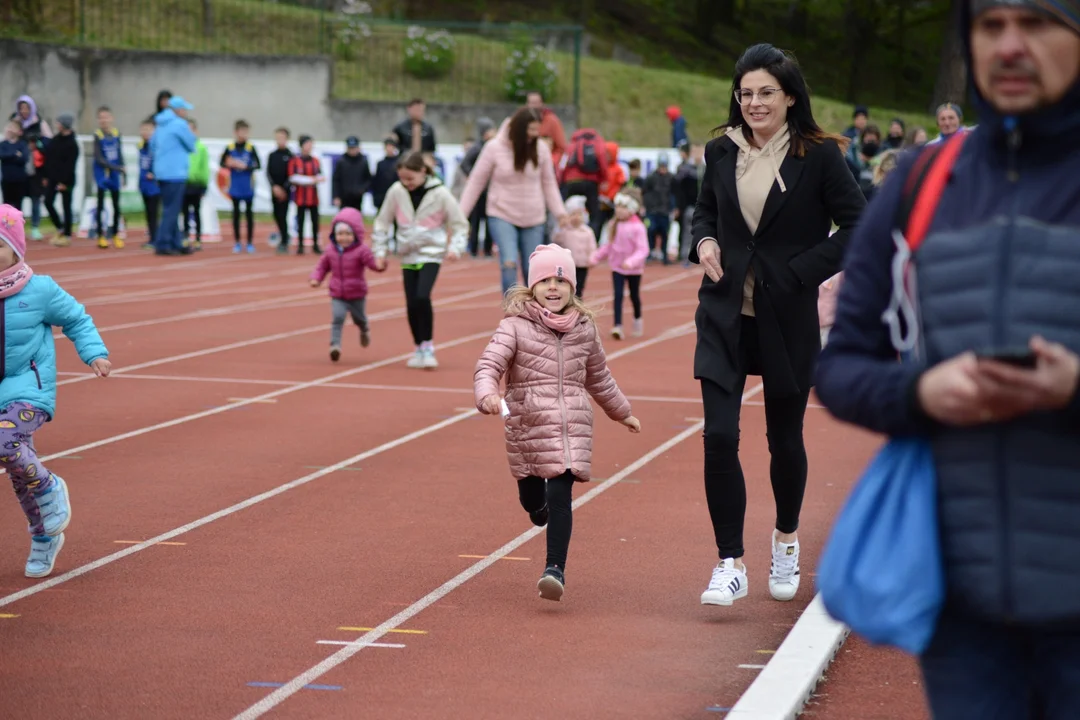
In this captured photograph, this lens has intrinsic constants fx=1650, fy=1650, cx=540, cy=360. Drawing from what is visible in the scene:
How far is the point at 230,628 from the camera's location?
6152mm

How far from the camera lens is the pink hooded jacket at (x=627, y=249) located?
1653 centimetres

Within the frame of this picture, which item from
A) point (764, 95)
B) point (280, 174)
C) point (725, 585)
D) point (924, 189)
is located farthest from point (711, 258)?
point (280, 174)

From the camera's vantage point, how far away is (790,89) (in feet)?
20.2

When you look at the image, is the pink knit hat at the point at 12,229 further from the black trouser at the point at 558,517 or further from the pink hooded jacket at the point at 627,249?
the pink hooded jacket at the point at 627,249

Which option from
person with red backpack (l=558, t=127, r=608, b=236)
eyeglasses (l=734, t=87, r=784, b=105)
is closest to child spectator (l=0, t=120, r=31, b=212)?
person with red backpack (l=558, t=127, r=608, b=236)

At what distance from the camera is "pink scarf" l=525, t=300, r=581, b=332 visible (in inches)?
271

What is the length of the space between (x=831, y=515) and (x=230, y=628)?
3381mm

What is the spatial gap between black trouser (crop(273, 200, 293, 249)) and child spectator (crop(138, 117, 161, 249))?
191 centimetres

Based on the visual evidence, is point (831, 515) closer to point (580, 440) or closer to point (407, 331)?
point (580, 440)

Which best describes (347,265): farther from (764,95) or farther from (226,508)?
(764,95)

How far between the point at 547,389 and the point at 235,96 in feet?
107

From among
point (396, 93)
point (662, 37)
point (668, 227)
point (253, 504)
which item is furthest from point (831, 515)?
point (662, 37)

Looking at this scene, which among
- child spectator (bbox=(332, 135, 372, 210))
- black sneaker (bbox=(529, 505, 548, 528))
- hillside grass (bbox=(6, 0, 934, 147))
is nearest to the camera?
black sneaker (bbox=(529, 505, 548, 528))

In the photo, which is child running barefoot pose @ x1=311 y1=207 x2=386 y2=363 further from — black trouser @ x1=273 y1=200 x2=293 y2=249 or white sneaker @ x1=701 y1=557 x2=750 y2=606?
black trouser @ x1=273 y1=200 x2=293 y2=249
